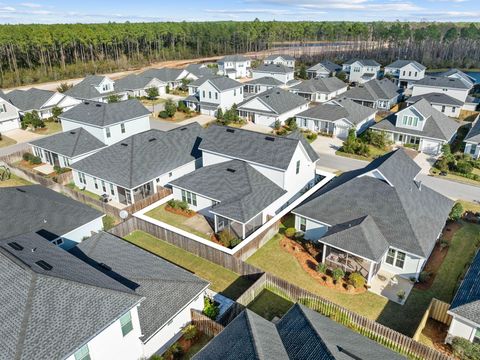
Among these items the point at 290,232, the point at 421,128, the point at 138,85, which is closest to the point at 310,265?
the point at 290,232

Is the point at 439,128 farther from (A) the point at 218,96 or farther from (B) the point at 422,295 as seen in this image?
(A) the point at 218,96

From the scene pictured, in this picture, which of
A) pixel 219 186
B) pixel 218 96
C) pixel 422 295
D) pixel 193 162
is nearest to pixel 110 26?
pixel 218 96

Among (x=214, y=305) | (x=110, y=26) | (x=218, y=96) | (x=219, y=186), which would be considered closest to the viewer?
(x=214, y=305)

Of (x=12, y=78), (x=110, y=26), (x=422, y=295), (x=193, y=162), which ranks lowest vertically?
(x=422, y=295)

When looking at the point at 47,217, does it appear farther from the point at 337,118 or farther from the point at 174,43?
the point at 174,43

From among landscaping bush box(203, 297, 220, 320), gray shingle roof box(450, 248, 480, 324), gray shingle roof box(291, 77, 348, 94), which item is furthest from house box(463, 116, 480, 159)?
landscaping bush box(203, 297, 220, 320)

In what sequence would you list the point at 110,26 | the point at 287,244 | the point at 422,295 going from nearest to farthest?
the point at 422,295
the point at 287,244
the point at 110,26

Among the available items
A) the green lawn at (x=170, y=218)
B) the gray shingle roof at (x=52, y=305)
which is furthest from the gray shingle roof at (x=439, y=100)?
the gray shingle roof at (x=52, y=305)

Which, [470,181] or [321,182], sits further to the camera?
[470,181]
